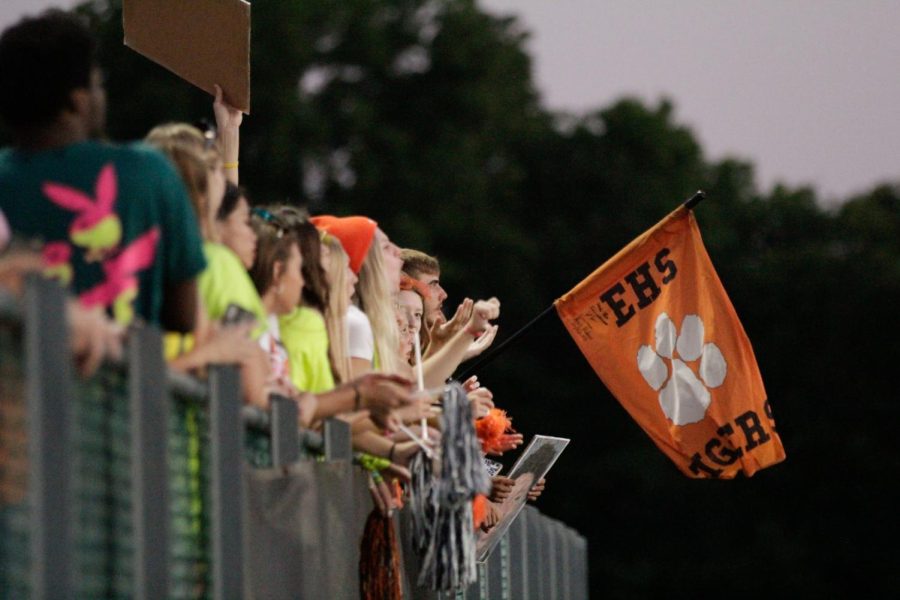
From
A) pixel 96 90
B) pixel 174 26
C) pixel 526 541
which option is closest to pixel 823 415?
pixel 526 541

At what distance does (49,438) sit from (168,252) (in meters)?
1.11

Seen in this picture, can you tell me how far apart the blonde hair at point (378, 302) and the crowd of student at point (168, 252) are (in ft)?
1.57

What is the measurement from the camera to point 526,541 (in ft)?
34.3

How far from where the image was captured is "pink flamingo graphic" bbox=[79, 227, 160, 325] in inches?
175

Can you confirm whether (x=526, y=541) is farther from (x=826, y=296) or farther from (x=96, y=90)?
(x=826, y=296)

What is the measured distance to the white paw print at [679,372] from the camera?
35.8 ft

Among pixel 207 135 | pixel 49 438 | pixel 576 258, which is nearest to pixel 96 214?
pixel 49 438

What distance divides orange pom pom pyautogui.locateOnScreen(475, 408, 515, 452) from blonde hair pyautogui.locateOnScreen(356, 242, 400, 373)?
0.81 metres

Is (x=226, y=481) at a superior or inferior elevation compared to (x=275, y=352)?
inferior

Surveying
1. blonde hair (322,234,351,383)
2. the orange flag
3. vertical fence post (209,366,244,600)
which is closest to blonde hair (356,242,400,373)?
blonde hair (322,234,351,383)

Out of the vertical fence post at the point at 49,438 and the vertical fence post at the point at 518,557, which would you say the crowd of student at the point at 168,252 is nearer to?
the vertical fence post at the point at 49,438

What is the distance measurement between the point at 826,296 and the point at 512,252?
6.11m

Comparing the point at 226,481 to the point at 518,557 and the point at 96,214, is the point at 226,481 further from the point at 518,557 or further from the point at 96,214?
the point at 518,557

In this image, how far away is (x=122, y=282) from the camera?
4.46 meters
